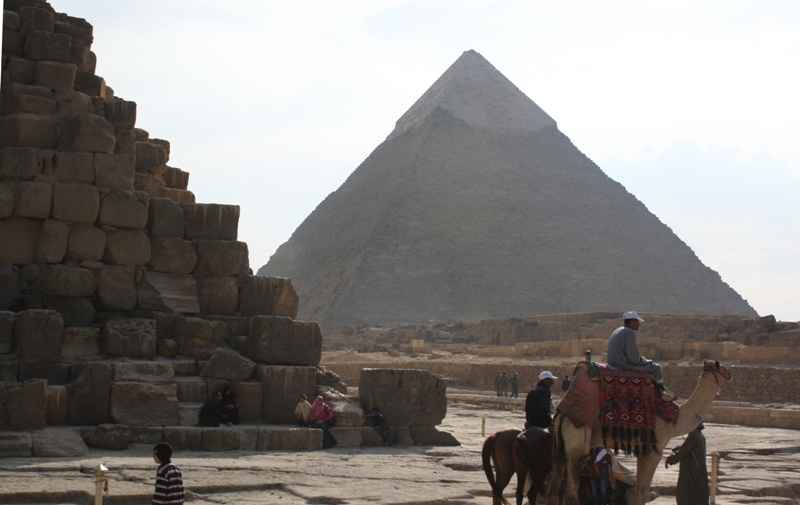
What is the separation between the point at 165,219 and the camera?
946 centimetres

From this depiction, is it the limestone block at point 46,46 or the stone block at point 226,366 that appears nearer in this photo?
the stone block at point 226,366

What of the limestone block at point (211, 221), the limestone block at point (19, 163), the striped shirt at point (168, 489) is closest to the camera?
the striped shirt at point (168, 489)

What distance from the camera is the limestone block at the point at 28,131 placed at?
9.11m

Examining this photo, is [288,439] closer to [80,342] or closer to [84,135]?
[80,342]

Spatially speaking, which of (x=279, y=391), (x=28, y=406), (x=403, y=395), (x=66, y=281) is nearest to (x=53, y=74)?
(x=66, y=281)

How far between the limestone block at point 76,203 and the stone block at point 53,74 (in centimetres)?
116

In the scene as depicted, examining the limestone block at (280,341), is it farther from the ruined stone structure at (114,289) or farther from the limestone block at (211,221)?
the limestone block at (211,221)

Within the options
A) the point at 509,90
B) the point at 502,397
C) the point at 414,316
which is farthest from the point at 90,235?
the point at 509,90

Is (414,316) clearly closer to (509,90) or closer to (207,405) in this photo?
(509,90)

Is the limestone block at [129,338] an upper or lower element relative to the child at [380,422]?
upper

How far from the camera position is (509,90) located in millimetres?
94562

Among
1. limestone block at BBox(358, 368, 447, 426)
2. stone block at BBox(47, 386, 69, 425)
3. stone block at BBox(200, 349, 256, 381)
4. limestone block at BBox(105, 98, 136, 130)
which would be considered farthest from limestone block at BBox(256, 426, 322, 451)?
limestone block at BBox(105, 98, 136, 130)

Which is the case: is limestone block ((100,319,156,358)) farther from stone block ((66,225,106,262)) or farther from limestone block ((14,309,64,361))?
stone block ((66,225,106,262))

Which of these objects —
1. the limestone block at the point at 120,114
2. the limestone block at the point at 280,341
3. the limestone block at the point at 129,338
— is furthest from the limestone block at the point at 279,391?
the limestone block at the point at 120,114
